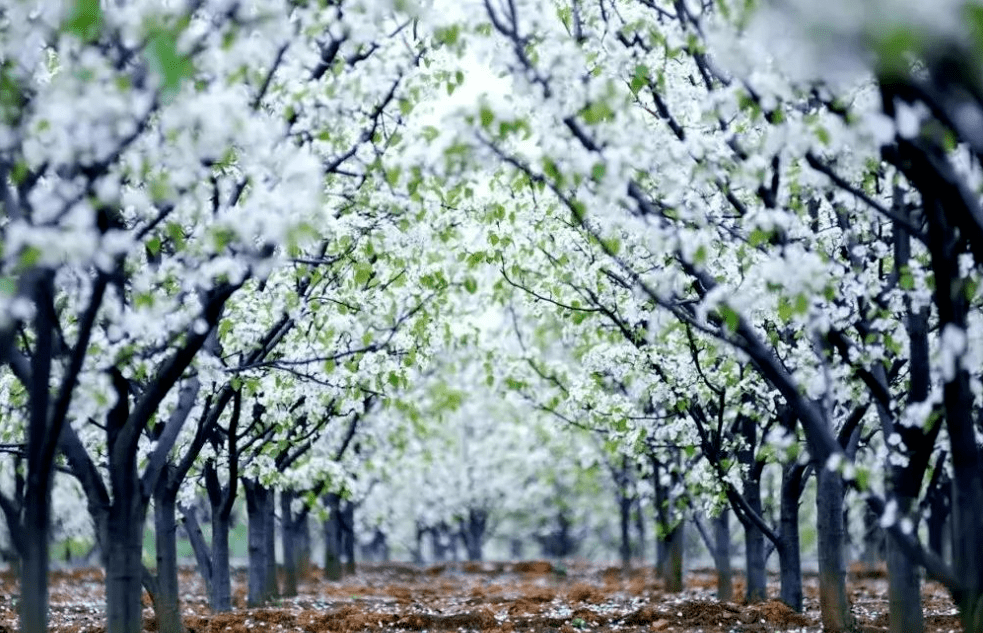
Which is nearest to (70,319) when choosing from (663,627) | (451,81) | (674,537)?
(451,81)

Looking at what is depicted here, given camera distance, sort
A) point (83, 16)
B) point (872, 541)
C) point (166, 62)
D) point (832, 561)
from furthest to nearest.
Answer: point (872, 541) < point (832, 561) < point (166, 62) < point (83, 16)

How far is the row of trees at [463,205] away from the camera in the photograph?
7969 mm

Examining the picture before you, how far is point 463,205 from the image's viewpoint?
14.5 m

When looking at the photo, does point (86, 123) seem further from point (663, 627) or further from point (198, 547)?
point (198, 547)

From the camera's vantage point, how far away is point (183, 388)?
1193 centimetres

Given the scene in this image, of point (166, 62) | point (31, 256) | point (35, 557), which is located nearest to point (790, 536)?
point (35, 557)

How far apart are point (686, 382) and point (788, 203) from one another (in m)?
5.16

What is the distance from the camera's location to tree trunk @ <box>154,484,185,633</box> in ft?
47.7

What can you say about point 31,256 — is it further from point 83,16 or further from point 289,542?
point 289,542

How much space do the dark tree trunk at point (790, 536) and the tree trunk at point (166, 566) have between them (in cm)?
870

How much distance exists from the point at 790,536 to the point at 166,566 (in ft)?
29.7

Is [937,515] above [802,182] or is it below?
below

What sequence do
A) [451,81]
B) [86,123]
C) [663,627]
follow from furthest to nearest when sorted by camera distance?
[663,627]
[451,81]
[86,123]

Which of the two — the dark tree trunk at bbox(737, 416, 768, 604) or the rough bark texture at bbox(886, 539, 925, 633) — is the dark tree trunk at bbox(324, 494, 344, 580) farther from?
the rough bark texture at bbox(886, 539, 925, 633)
